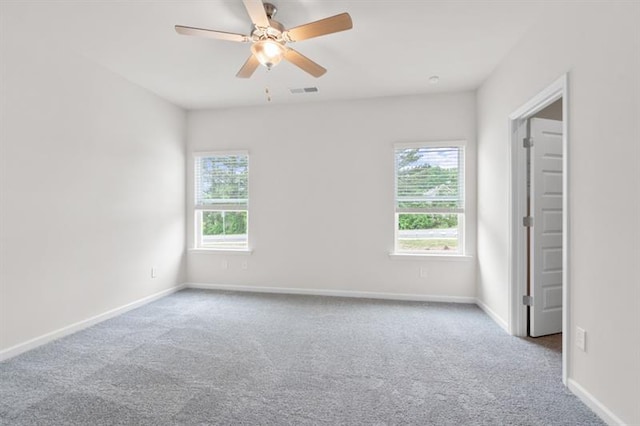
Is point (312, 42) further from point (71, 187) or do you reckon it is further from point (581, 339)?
point (581, 339)

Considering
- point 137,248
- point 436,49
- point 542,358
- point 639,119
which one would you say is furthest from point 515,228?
point 137,248

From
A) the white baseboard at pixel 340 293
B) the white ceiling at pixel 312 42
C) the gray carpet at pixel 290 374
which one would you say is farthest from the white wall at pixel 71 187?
the white baseboard at pixel 340 293

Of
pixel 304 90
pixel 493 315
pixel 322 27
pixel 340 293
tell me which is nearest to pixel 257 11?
pixel 322 27

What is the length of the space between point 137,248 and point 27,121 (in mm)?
1804

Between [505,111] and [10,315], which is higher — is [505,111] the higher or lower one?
the higher one

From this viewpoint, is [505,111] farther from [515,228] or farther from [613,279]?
[613,279]

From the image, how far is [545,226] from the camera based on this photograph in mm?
3094

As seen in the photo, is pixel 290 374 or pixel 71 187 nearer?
pixel 290 374

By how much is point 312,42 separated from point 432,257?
2982 millimetres

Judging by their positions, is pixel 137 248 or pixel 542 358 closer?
pixel 542 358

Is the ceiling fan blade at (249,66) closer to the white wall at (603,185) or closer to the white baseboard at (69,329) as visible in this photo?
the white wall at (603,185)

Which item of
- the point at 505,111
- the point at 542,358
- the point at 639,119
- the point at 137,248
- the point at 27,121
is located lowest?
the point at 542,358

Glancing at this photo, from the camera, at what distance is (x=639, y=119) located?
1.63 meters

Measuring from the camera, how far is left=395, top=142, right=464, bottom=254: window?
431 cm
